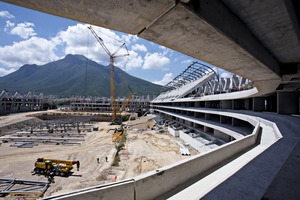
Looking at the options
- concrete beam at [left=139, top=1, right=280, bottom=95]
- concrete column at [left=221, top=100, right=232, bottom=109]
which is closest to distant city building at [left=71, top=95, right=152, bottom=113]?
concrete column at [left=221, top=100, right=232, bottom=109]

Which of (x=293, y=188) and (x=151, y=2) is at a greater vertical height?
(x=151, y=2)

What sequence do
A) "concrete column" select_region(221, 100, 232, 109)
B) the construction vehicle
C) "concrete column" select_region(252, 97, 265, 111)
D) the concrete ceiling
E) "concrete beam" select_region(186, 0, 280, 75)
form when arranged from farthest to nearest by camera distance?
"concrete column" select_region(221, 100, 232, 109)
"concrete column" select_region(252, 97, 265, 111)
the construction vehicle
"concrete beam" select_region(186, 0, 280, 75)
the concrete ceiling

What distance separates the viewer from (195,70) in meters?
55.5

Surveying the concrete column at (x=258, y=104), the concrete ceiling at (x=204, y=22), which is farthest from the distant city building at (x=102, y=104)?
the concrete ceiling at (x=204, y=22)

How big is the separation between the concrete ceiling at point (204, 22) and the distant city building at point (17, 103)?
282ft

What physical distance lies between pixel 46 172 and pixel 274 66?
20.3m

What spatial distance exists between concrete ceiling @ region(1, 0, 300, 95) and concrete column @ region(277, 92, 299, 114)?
13266 mm

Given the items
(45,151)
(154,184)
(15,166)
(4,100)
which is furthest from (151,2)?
(4,100)

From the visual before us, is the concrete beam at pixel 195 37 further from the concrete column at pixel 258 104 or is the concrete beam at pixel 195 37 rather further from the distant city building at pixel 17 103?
the distant city building at pixel 17 103

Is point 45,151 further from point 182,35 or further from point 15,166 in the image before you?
point 182,35

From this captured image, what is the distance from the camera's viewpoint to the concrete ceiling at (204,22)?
101 inches

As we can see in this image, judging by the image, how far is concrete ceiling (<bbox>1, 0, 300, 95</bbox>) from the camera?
8.41 ft

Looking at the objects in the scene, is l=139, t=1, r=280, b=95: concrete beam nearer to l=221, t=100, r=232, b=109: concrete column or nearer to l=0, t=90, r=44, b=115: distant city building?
l=221, t=100, r=232, b=109: concrete column

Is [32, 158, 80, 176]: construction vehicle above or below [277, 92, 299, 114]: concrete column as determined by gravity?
below
